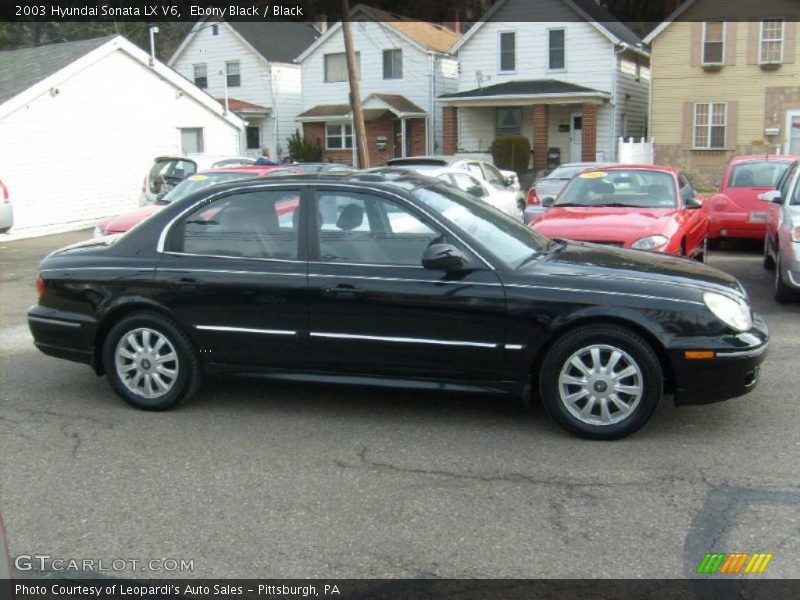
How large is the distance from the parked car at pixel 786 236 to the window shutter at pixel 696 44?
2278 cm

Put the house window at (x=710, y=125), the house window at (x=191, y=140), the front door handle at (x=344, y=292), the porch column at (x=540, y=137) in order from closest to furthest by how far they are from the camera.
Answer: the front door handle at (x=344, y=292) → the house window at (x=191, y=140) → the house window at (x=710, y=125) → the porch column at (x=540, y=137)

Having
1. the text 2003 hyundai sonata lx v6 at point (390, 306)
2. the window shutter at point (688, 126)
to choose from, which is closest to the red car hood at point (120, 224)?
the text 2003 hyundai sonata lx v6 at point (390, 306)

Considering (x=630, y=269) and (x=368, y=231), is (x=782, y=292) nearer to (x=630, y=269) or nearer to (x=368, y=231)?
(x=630, y=269)

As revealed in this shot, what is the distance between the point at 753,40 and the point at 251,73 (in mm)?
22077

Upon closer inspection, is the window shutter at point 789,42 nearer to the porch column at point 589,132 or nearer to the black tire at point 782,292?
the porch column at point 589,132

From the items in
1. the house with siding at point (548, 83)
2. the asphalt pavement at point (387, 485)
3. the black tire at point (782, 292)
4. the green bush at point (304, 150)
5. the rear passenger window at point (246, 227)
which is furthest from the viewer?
the green bush at point (304, 150)

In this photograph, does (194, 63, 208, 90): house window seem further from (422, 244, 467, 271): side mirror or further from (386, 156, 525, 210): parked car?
(422, 244, 467, 271): side mirror

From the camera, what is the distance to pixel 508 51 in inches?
1416

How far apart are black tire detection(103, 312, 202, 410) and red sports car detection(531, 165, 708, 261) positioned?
437 centimetres

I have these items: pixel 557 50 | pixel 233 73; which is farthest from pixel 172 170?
pixel 233 73

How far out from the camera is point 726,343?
5.21 m

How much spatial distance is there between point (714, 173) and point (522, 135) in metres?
7.98

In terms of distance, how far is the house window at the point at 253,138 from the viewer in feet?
137

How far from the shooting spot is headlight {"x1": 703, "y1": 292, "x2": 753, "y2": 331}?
5277 millimetres
